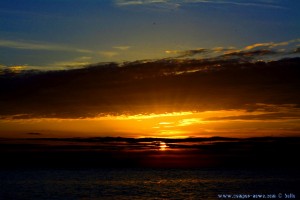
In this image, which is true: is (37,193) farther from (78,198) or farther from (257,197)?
(257,197)

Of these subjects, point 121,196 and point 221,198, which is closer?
point 221,198

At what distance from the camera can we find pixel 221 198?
72250 mm

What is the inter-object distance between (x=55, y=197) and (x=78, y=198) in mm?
4302

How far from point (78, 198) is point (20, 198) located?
943cm

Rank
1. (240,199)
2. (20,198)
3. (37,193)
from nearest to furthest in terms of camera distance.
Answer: (240,199) < (20,198) < (37,193)

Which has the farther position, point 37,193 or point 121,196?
point 37,193

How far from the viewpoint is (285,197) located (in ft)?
245

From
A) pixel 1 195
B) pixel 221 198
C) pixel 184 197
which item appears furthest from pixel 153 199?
pixel 1 195

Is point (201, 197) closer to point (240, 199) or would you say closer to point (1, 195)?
point (240, 199)

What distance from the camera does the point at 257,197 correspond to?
7469 centimetres

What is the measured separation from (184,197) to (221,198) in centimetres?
677

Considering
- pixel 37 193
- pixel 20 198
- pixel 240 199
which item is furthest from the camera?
pixel 37 193

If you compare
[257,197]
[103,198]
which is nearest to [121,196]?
[103,198]

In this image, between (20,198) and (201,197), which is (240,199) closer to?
(201,197)
